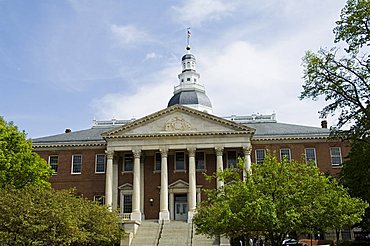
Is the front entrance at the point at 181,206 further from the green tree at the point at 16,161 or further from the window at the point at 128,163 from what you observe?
the green tree at the point at 16,161

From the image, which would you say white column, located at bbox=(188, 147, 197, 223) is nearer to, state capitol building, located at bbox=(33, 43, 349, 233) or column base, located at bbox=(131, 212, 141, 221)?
state capitol building, located at bbox=(33, 43, 349, 233)

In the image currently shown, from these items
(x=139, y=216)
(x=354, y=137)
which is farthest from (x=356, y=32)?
(x=139, y=216)

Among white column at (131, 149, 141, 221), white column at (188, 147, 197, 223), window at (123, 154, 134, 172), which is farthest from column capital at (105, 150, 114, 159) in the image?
white column at (188, 147, 197, 223)

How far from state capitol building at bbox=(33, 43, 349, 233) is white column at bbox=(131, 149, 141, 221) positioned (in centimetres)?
10

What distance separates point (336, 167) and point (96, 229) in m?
27.9

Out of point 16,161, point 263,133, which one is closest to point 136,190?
point 16,161

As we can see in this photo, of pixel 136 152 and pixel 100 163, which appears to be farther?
pixel 100 163

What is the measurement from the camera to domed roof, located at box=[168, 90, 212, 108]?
A: 213ft

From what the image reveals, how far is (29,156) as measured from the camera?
1423 inches

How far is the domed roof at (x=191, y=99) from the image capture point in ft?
213

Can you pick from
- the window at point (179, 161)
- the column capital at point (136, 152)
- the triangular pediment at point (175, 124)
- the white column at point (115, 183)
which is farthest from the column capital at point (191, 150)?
the white column at point (115, 183)

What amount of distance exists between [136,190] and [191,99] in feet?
73.2

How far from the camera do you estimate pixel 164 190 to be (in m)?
45.6

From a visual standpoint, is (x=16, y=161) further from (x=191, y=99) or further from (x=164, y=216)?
(x=191, y=99)
